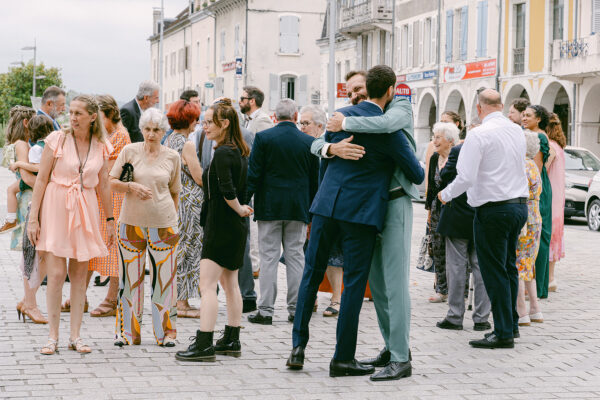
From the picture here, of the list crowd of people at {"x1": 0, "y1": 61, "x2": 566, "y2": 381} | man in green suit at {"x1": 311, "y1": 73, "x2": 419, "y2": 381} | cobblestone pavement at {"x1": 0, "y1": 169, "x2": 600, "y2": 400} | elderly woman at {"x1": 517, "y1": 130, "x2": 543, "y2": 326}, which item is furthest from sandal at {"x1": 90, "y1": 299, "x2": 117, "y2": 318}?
elderly woman at {"x1": 517, "y1": 130, "x2": 543, "y2": 326}

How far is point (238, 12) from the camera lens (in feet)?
228

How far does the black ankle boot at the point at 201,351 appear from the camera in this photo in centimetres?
736

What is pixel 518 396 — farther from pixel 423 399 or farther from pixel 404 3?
pixel 404 3

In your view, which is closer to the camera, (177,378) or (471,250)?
(177,378)

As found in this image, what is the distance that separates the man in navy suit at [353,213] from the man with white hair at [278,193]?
2.12 m

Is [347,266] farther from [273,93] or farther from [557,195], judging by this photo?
[273,93]

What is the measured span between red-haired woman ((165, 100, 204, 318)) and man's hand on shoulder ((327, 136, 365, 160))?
2.60 meters

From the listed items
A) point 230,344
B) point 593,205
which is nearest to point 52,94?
point 230,344

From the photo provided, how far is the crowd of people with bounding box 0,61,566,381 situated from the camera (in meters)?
6.95

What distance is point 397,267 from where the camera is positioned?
706 centimetres

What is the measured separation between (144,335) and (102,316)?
989 millimetres

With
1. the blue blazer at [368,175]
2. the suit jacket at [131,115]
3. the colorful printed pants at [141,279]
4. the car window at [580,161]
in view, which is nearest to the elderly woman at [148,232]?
the colorful printed pants at [141,279]

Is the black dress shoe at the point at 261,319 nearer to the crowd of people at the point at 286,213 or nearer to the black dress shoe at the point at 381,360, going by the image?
the crowd of people at the point at 286,213

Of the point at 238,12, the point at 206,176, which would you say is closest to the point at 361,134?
the point at 206,176
